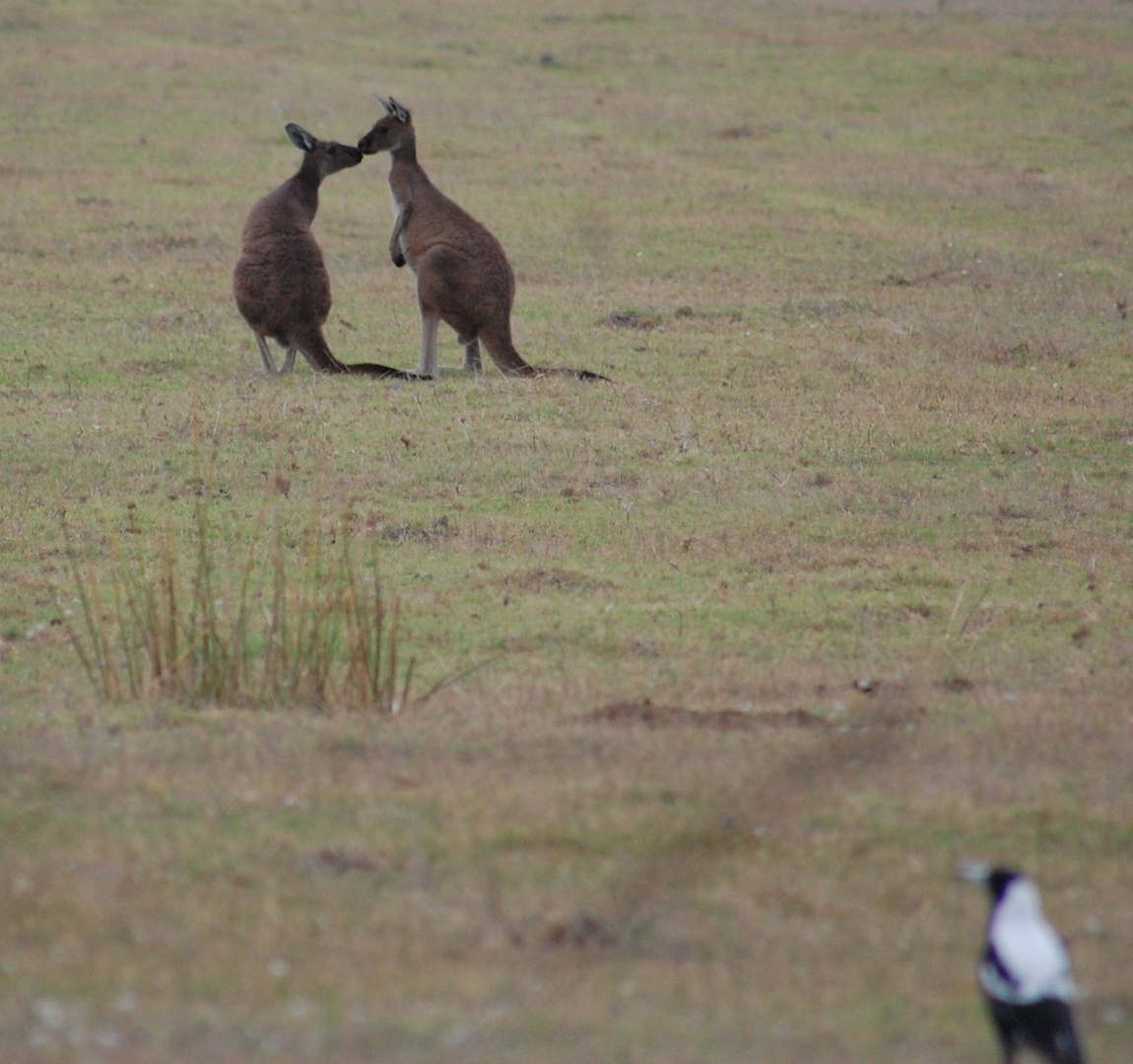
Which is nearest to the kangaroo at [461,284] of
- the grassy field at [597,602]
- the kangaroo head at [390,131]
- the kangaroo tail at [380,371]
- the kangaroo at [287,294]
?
the kangaroo tail at [380,371]

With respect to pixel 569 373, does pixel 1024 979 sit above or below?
above

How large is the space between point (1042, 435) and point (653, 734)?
5.37 m

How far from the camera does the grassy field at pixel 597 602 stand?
13.1 feet

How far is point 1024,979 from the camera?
3137 mm

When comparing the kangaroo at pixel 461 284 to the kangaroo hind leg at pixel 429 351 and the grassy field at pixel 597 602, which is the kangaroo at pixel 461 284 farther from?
the grassy field at pixel 597 602

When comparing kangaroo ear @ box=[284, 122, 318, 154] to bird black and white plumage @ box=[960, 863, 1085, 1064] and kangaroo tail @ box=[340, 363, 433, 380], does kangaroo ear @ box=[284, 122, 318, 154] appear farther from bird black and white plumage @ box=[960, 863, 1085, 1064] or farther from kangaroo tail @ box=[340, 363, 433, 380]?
bird black and white plumage @ box=[960, 863, 1085, 1064]

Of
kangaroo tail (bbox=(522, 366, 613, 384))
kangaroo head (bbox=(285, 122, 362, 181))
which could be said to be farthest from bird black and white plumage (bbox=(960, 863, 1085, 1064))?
kangaroo head (bbox=(285, 122, 362, 181))

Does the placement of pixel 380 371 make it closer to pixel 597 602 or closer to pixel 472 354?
pixel 472 354

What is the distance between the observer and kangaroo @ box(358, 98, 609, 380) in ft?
38.2

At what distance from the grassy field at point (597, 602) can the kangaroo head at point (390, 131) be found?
1334 mm

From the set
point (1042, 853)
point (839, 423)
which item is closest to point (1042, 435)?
point (839, 423)

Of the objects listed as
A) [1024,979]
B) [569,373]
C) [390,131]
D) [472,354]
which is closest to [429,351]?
[472,354]

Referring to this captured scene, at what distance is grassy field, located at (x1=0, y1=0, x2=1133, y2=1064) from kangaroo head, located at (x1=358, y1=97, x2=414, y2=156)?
1.33 meters

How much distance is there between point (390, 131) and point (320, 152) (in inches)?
22.4
